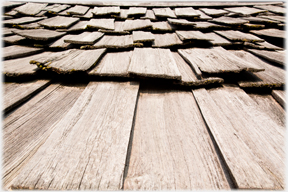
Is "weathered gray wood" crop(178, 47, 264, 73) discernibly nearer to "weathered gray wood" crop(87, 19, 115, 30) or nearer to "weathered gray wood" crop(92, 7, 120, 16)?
"weathered gray wood" crop(87, 19, 115, 30)

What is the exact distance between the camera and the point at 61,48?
1692mm

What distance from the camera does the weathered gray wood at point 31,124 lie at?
0.80 metres

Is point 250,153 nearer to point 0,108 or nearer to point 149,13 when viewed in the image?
point 0,108

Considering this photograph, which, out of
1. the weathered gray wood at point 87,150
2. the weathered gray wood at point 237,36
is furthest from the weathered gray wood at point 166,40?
the weathered gray wood at point 87,150

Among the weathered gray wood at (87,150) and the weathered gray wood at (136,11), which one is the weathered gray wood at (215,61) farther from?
the weathered gray wood at (136,11)

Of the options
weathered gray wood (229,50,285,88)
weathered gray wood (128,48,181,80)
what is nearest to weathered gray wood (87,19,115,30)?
weathered gray wood (128,48,181,80)

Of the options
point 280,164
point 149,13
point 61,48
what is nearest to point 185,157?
point 280,164

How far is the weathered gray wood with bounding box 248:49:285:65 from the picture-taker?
1529 mm

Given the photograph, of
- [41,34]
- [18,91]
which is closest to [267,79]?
[18,91]

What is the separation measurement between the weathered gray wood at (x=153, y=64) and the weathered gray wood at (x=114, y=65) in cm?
9

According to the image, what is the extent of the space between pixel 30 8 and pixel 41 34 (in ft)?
4.72

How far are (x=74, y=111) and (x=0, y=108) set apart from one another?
62 centimetres

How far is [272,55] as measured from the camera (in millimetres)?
1639

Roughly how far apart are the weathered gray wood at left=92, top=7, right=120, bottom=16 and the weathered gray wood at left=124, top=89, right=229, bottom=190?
2.11 m
